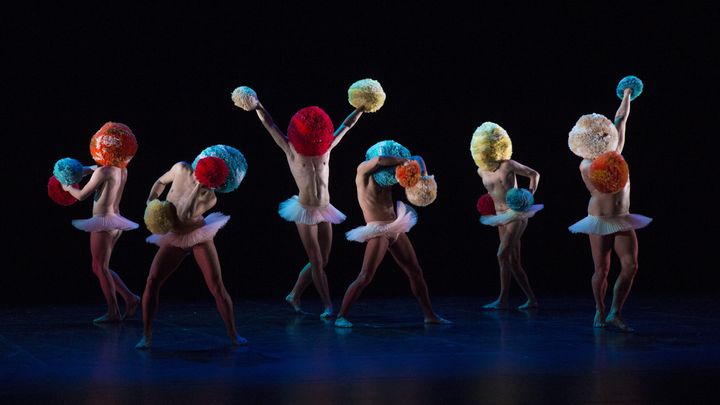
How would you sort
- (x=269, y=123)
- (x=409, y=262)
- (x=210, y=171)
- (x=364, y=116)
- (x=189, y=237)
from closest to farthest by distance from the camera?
(x=210, y=171), (x=189, y=237), (x=409, y=262), (x=269, y=123), (x=364, y=116)

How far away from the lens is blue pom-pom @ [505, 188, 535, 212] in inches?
298

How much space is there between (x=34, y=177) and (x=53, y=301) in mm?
1384

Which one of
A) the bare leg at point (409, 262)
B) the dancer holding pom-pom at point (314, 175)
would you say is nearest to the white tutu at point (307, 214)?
the dancer holding pom-pom at point (314, 175)

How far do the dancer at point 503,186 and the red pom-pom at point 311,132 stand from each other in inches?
53.2

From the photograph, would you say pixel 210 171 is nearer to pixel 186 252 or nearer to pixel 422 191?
pixel 186 252

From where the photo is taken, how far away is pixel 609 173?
20.7 feet

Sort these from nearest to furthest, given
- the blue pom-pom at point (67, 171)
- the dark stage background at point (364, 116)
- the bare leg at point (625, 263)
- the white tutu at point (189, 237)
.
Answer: the white tutu at point (189, 237) → the bare leg at point (625, 263) → the blue pom-pom at point (67, 171) → the dark stage background at point (364, 116)

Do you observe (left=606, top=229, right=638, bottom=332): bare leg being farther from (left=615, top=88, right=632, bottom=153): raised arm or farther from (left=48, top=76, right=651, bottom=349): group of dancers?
(left=615, top=88, right=632, bottom=153): raised arm

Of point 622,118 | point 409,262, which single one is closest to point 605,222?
point 622,118

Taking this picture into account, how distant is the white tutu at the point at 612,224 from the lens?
6516 millimetres

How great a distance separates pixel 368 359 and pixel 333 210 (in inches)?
102

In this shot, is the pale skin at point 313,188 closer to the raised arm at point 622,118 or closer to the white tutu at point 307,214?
the white tutu at point 307,214

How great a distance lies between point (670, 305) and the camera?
27.9 ft

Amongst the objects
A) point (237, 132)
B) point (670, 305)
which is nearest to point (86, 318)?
point (237, 132)
